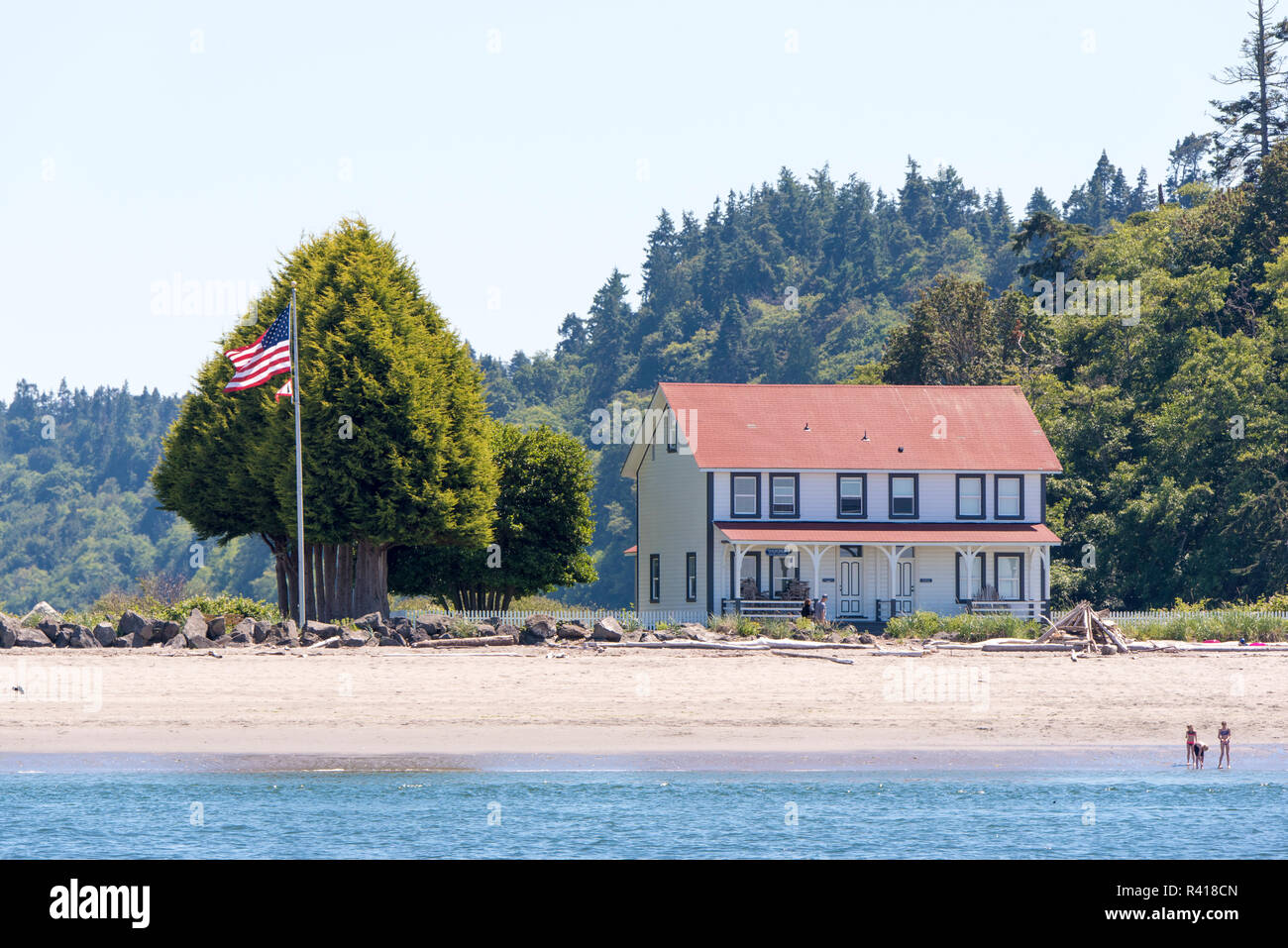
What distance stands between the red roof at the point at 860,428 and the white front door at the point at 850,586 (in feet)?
11.1

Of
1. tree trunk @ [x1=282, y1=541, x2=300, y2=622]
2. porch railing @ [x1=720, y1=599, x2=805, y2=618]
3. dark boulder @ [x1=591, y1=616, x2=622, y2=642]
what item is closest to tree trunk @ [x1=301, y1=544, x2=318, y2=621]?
tree trunk @ [x1=282, y1=541, x2=300, y2=622]

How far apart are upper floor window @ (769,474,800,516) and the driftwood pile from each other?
14908 millimetres

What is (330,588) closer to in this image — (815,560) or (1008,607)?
(815,560)

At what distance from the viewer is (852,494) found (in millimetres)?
54312

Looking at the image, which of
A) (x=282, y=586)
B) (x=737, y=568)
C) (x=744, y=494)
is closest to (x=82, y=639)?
(x=282, y=586)

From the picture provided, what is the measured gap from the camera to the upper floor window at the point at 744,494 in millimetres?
53344

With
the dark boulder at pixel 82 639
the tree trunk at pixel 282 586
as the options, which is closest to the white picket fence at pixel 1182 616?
the tree trunk at pixel 282 586

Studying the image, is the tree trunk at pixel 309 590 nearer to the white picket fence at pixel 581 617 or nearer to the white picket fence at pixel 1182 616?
the white picket fence at pixel 581 617

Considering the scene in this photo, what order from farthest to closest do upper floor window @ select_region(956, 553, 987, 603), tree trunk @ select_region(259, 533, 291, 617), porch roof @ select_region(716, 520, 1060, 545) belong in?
1. upper floor window @ select_region(956, 553, 987, 603)
2. porch roof @ select_region(716, 520, 1060, 545)
3. tree trunk @ select_region(259, 533, 291, 617)

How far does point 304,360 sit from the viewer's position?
4569cm

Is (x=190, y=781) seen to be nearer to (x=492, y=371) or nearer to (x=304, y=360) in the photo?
(x=304, y=360)

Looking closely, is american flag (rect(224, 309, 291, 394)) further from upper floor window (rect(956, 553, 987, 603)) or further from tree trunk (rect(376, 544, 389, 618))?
upper floor window (rect(956, 553, 987, 603))

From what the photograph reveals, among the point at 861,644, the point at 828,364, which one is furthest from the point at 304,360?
the point at 828,364

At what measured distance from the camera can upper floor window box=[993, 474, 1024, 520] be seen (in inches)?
2162
